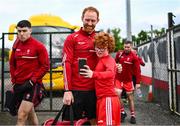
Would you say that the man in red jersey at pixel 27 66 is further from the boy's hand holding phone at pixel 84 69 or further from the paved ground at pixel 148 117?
the paved ground at pixel 148 117

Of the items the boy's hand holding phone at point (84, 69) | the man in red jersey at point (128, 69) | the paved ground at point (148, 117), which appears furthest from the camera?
the man in red jersey at point (128, 69)

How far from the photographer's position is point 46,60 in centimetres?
718

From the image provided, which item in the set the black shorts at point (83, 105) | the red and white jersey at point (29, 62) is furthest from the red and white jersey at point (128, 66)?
the black shorts at point (83, 105)

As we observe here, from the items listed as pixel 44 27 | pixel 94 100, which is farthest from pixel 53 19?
pixel 94 100

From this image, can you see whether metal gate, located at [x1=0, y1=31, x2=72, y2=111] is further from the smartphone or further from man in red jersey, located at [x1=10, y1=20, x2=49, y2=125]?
the smartphone

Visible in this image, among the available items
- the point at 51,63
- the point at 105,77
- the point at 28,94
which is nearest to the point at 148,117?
the point at 51,63

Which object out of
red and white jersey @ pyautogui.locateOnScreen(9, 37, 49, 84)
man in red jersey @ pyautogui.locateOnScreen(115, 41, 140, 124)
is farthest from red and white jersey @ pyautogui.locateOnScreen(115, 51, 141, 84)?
red and white jersey @ pyautogui.locateOnScreen(9, 37, 49, 84)

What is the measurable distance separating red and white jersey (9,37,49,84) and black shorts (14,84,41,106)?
3.6 inches

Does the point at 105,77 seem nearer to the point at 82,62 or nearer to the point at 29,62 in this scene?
the point at 82,62

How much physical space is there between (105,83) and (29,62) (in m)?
1.75

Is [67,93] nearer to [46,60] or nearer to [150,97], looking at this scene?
[46,60]

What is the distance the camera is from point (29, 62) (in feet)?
23.4

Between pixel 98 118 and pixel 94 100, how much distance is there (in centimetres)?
25

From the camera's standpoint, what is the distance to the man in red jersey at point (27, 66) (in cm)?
704
